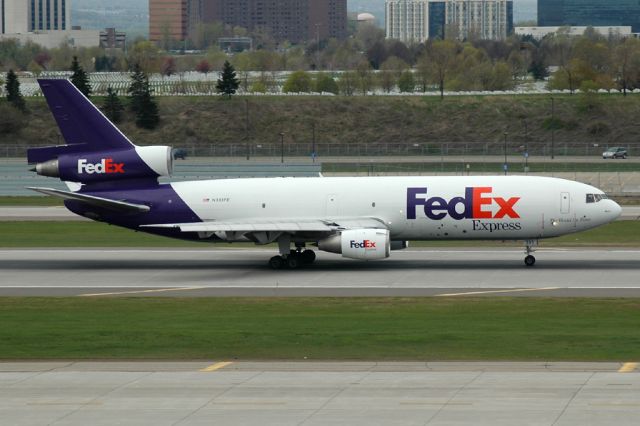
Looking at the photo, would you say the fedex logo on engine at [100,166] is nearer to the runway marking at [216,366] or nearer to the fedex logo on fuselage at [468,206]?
the fedex logo on fuselage at [468,206]

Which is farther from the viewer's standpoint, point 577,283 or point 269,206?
point 269,206

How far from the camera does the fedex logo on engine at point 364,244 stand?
4972cm

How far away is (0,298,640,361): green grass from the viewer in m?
32.0

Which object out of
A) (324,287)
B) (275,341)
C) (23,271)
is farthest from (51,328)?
(23,271)

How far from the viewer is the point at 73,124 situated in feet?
174

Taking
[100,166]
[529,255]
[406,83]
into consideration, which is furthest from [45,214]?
[406,83]

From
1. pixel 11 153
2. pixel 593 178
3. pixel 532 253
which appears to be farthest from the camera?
pixel 11 153

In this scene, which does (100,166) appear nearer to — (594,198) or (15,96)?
(594,198)

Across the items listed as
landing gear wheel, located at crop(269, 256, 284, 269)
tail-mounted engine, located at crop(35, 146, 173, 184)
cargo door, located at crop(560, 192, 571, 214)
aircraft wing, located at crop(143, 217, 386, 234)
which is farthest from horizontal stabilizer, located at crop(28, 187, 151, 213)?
cargo door, located at crop(560, 192, 571, 214)

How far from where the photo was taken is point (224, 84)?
169 meters

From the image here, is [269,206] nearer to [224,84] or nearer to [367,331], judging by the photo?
[367,331]

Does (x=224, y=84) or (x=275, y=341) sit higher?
(x=224, y=84)

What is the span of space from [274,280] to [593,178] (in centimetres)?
6060
